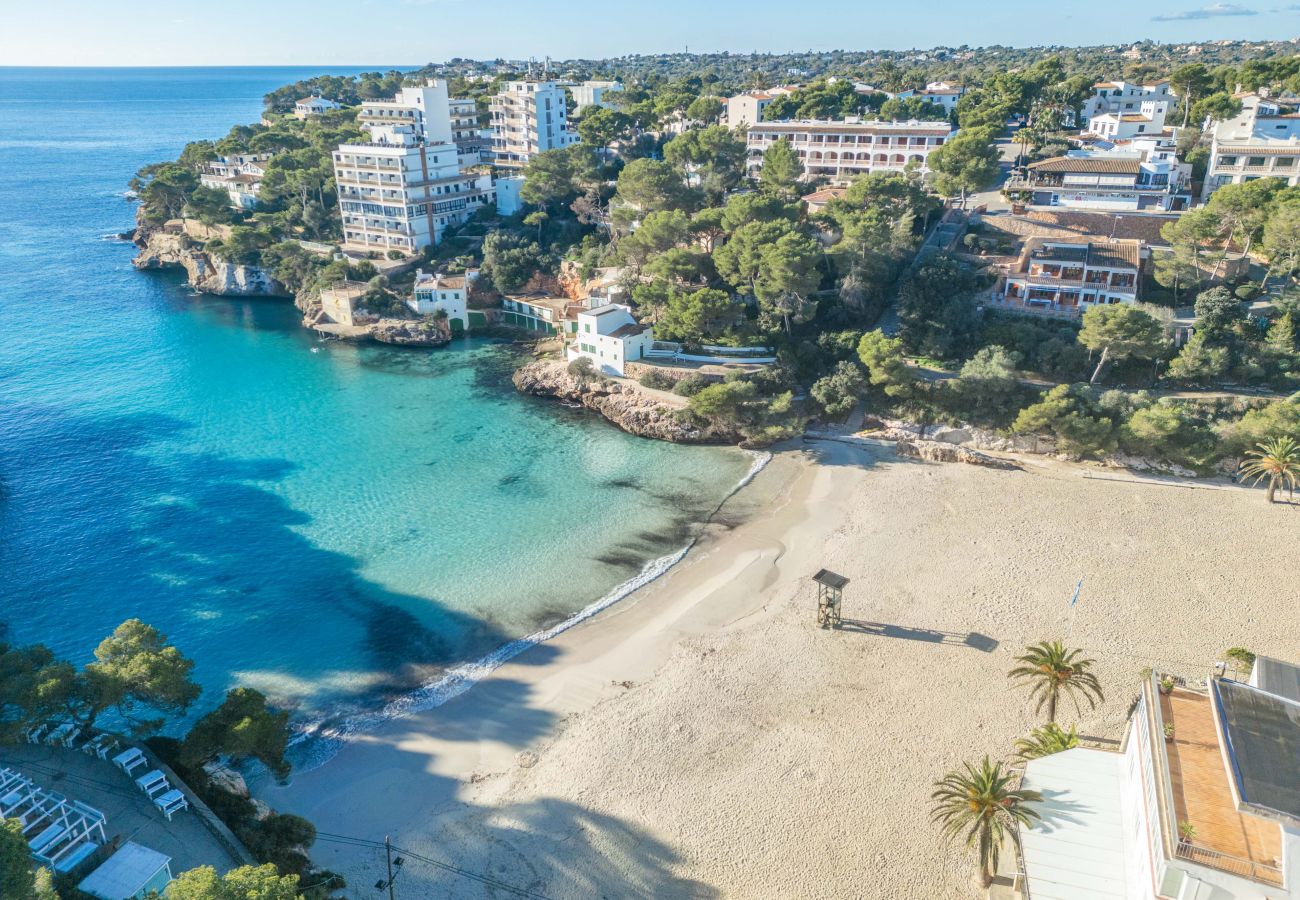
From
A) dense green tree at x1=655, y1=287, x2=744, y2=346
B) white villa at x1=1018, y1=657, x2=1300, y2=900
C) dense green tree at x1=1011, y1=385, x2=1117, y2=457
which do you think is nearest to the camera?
white villa at x1=1018, y1=657, x2=1300, y2=900

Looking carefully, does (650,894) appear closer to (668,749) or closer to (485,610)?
(668,749)

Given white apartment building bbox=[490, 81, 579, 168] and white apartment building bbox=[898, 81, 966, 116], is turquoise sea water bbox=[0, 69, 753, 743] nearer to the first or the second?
white apartment building bbox=[490, 81, 579, 168]

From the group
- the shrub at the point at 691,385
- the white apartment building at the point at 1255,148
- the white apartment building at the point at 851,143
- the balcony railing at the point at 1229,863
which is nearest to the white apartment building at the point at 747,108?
the white apartment building at the point at 851,143

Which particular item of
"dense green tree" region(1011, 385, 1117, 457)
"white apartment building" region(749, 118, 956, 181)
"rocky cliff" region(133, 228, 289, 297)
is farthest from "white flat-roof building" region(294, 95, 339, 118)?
"dense green tree" region(1011, 385, 1117, 457)

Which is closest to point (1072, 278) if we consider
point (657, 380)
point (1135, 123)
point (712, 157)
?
point (657, 380)

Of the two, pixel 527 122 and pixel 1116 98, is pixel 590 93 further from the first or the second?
pixel 1116 98

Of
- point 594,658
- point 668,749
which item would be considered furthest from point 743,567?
point 668,749
